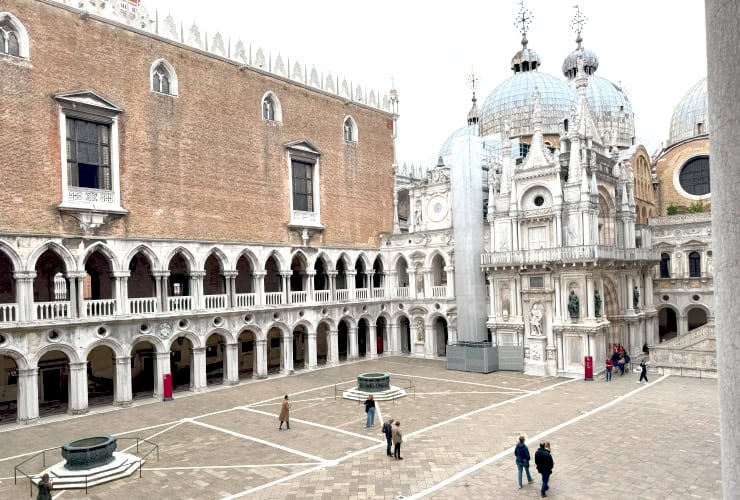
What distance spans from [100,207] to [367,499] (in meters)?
18.6

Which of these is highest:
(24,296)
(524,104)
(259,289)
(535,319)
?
(524,104)

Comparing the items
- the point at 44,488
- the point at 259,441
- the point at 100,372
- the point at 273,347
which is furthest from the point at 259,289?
the point at 44,488

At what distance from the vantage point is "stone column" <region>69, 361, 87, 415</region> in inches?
981

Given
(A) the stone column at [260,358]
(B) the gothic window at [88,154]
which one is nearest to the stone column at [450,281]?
(A) the stone column at [260,358]

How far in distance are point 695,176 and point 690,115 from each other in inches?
328

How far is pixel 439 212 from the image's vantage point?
3959cm

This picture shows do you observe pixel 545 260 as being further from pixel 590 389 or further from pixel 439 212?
pixel 439 212

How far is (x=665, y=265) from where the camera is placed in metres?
41.2

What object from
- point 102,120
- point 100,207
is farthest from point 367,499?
point 102,120

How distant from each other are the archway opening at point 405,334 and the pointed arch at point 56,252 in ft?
74.5

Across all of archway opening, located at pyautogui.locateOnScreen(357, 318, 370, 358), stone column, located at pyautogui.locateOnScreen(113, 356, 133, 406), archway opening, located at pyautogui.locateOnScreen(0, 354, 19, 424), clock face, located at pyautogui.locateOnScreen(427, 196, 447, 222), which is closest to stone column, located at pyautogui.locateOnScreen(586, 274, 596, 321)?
clock face, located at pyautogui.locateOnScreen(427, 196, 447, 222)

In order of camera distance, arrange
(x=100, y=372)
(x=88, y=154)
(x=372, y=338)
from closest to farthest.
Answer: (x=88, y=154)
(x=100, y=372)
(x=372, y=338)

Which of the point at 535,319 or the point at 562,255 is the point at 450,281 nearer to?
the point at 535,319

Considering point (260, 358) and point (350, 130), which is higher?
point (350, 130)
